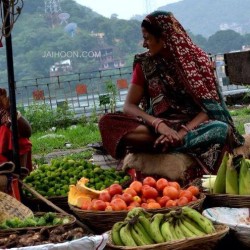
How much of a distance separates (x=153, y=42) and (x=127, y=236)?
9.26ft

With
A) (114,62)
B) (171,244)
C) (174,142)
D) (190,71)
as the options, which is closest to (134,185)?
(171,244)

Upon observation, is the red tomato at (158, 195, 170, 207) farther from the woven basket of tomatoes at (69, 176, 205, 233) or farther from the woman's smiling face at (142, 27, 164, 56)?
the woman's smiling face at (142, 27, 164, 56)

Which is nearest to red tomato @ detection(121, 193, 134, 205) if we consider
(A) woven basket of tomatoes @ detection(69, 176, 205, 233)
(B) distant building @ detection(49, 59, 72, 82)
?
(A) woven basket of tomatoes @ detection(69, 176, 205, 233)

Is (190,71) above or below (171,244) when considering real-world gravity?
above

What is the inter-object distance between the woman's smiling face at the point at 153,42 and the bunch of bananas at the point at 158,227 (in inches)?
99.2

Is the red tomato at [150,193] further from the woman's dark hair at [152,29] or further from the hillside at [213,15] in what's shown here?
the hillside at [213,15]

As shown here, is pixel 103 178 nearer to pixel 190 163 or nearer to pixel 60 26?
pixel 190 163

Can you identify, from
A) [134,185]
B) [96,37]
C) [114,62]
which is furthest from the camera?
[96,37]

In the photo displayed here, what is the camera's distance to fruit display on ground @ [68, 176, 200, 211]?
424 cm

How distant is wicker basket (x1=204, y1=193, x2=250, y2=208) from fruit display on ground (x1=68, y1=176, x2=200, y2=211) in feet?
0.51

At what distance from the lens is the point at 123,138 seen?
599 centimetres

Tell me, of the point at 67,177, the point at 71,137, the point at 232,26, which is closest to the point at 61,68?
the point at 71,137

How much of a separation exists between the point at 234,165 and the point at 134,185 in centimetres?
68

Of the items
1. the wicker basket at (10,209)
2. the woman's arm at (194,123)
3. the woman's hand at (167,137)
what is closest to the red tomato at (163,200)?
the wicker basket at (10,209)
